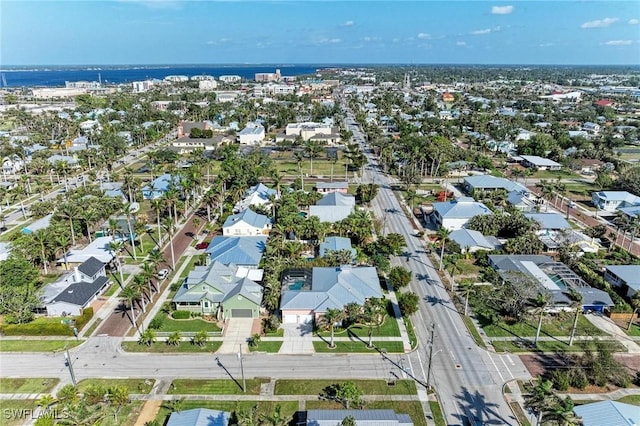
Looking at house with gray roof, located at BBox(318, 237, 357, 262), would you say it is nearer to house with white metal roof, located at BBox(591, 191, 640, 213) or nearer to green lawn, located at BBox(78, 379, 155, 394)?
green lawn, located at BBox(78, 379, 155, 394)

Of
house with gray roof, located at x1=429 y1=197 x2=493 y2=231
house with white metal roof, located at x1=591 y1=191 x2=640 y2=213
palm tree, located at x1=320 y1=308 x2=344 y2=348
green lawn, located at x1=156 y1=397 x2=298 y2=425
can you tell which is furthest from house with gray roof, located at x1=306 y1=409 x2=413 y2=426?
house with white metal roof, located at x1=591 y1=191 x2=640 y2=213

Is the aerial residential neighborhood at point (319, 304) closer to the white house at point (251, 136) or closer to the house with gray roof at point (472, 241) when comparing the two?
the house with gray roof at point (472, 241)

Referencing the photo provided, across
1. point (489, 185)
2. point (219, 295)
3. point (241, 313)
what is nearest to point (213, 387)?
point (241, 313)

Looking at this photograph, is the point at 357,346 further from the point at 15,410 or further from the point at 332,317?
the point at 15,410

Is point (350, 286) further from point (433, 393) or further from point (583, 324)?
point (583, 324)

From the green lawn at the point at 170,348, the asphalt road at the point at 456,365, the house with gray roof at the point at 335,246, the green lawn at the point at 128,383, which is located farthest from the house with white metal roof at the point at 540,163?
the green lawn at the point at 128,383

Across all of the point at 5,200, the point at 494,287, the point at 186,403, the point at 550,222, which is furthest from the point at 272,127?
the point at 186,403
